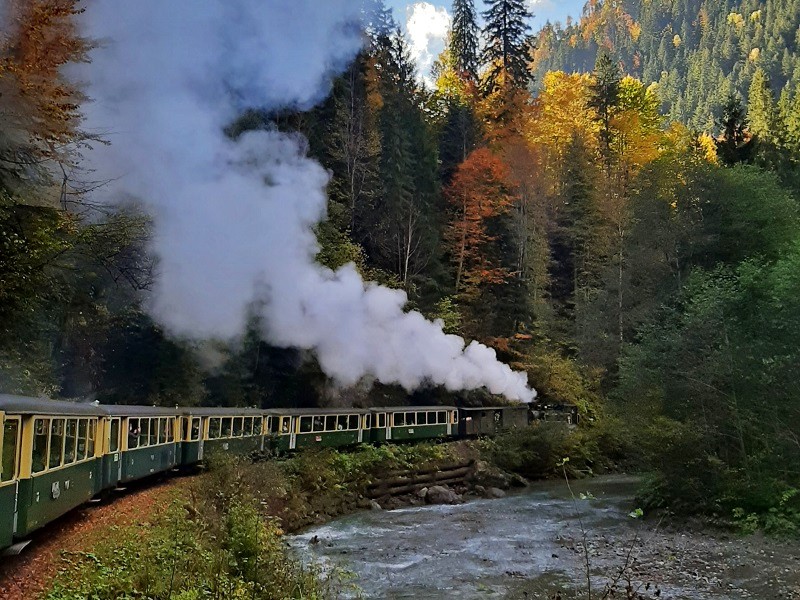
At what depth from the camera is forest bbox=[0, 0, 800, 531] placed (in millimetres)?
16609

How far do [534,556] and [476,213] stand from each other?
1004 inches

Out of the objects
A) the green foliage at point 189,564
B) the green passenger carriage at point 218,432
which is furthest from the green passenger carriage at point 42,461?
the green passenger carriage at point 218,432

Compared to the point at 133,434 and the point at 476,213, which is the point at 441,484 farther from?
the point at 476,213

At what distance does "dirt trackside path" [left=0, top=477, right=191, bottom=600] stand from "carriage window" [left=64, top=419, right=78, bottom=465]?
47.2 inches

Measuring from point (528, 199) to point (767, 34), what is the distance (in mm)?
110613

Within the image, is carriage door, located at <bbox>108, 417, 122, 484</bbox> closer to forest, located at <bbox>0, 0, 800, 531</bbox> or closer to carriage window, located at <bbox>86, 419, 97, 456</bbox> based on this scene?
carriage window, located at <bbox>86, 419, 97, 456</bbox>

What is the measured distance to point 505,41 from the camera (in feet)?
164

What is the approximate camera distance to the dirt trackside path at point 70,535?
26.6 ft

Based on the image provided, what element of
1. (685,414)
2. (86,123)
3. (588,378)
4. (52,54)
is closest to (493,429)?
(588,378)

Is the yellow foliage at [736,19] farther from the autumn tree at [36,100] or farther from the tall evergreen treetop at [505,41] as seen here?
the autumn tree at [36,100]

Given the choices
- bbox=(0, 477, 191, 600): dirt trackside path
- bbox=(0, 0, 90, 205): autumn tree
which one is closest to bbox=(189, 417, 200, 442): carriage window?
bbox=(0, 477, 191, 600): dirt trackside path

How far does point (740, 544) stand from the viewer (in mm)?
15938

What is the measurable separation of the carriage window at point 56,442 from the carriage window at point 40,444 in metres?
0.23

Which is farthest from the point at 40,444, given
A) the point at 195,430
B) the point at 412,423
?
the point at 412,423
